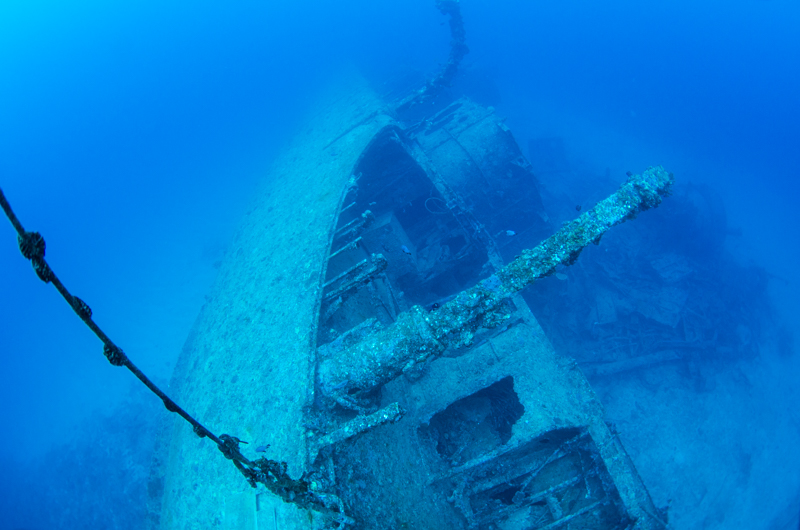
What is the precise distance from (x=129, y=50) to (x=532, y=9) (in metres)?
98.4

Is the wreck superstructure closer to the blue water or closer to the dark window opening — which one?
the dark window opening

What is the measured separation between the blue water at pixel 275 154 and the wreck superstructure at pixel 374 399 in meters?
6.39

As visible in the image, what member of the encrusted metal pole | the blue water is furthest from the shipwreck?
the blue water

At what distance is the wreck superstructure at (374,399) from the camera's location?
3158 millimetres

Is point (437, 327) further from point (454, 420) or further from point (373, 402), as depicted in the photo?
point (454, 420)

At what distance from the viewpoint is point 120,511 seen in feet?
40.1

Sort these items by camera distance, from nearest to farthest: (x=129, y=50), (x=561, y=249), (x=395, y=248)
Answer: (x=561, y=249) → (x=395, y=248) → (x=129, y=50)

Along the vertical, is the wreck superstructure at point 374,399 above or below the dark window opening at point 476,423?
above

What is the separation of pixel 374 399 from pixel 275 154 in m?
14.3

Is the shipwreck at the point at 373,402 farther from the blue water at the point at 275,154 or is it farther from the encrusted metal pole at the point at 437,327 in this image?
the blue water at the point at 275,154

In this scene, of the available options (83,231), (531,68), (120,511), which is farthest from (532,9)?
(120,511)

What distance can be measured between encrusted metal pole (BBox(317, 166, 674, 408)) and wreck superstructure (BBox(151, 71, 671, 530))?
14 millimetres

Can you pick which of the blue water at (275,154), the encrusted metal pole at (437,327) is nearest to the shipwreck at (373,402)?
the encrusted metal pole at (437,327)

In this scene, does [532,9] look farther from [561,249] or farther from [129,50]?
[129,50]
